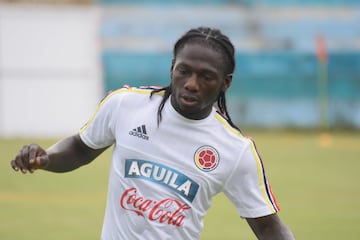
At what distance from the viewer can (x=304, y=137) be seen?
22.1 m

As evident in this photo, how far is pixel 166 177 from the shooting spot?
3.97 meters

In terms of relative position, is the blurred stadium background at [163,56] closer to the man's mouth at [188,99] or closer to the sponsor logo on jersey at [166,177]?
the sponsor logo on jersey at [166,177]

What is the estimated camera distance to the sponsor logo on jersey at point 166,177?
3.97m

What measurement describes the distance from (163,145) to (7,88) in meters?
19.1

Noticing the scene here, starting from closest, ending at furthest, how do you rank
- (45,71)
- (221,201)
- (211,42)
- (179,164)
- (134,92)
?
(211,42) → (179,164) → (134,92) → (221,201) → (45,71)

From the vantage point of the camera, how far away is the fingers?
12.4 ft

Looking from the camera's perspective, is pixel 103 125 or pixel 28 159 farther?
pixel 103 125

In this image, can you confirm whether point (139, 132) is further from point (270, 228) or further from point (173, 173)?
point (270, 228)

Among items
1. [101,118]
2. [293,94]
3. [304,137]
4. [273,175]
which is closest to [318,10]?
[293,94]

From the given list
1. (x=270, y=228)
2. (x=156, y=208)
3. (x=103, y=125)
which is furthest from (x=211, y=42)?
(x=270, y=228)

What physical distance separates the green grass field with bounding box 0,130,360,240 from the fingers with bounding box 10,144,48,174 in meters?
4.69

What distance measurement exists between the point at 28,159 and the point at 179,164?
30.1 inches

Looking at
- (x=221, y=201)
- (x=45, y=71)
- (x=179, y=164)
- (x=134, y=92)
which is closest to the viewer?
(x=179, y=164)

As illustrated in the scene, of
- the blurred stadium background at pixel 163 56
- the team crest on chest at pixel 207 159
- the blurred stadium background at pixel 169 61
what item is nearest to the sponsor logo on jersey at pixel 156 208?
the team crest on chest at pixel 207 159
